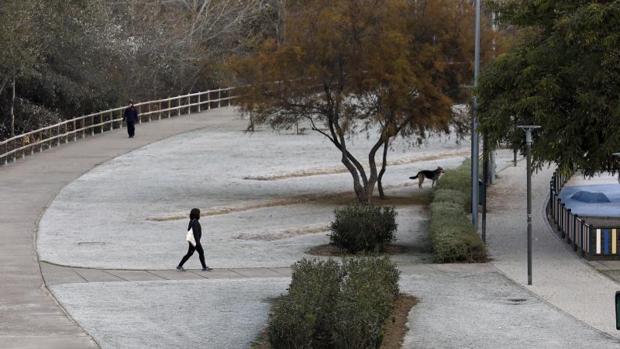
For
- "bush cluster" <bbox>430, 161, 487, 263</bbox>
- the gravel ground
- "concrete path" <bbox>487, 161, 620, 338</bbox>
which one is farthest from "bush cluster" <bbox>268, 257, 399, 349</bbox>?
"bush cluster" <bbox>430, 161, 487, 263</bbox>

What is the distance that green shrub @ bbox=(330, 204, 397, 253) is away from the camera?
104 ft

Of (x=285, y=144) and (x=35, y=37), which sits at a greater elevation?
(x=35, y=37)

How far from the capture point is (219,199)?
42.2 meters

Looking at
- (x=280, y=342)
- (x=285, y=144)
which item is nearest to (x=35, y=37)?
(x=285, y=144)

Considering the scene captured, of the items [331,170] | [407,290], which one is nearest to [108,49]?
[331,170]

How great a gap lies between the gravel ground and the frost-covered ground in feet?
10.8

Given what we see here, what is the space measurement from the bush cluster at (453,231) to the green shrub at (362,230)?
1135mm

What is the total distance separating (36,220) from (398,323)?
54.9 ft

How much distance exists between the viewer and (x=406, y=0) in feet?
132

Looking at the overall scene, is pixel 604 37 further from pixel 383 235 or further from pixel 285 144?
pixel 285 144

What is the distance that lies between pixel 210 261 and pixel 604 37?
32.6ft

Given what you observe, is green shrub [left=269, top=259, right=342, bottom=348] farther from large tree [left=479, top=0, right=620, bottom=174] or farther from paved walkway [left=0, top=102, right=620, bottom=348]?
large tree [left=479, top=0, right=620, bottom=174]

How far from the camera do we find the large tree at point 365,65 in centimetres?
3919

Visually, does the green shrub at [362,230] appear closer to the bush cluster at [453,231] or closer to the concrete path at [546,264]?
the bush cluster at [453,231]
